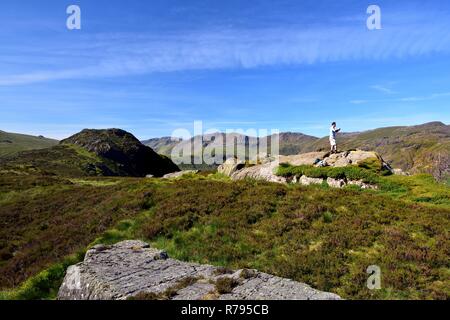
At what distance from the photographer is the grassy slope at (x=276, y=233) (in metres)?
14.3

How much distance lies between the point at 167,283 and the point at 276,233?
307 inches

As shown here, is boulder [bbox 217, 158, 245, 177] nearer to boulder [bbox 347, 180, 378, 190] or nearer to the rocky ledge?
boulder [bbox 347, 180, 378, 190]

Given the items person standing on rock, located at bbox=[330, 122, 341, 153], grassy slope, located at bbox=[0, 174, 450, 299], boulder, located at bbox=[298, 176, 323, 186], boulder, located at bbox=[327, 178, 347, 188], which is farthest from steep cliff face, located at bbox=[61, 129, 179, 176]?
boulder, located at bbox=[327, 178, 347, 188]

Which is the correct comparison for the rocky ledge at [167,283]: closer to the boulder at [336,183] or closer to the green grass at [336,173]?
the boulder at [336,183]

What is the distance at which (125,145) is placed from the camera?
17112 centimetres

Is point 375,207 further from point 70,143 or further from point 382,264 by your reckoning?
point 70,143

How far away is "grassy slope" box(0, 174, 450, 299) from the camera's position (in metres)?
14.3

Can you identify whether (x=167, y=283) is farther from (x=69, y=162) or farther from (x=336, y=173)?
(x=69, y=162)

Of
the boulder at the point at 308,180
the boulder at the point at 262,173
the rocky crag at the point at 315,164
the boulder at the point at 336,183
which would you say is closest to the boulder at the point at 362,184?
the rocky crag at the point at 315,164

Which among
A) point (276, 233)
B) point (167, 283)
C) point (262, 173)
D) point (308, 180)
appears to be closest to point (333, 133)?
point (308, 180)

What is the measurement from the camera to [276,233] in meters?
18.4
